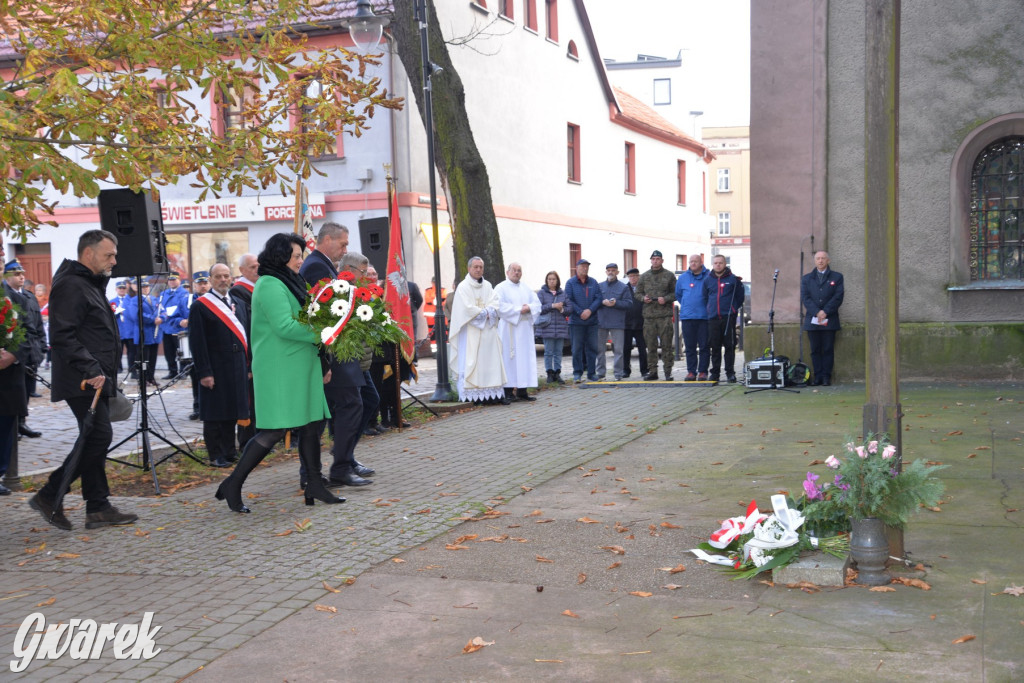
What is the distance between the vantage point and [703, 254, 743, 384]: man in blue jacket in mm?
16516

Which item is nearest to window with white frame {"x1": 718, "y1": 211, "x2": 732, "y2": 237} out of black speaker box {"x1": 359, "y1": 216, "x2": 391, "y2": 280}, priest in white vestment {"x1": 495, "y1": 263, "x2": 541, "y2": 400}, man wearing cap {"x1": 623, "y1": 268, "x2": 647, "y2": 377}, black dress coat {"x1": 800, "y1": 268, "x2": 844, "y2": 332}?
man wearing cap {"x1": 623, "y1": 268, "x2": 647, "y2": 377}

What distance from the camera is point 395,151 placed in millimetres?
25062

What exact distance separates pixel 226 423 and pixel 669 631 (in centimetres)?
662

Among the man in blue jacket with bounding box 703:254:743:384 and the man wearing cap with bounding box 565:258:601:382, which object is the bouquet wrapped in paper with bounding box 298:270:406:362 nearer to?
the man in blue jacket with bounding box 703:254:743:384

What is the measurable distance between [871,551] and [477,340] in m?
9.75

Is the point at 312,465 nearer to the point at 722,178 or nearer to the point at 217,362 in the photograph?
the point at 217,362

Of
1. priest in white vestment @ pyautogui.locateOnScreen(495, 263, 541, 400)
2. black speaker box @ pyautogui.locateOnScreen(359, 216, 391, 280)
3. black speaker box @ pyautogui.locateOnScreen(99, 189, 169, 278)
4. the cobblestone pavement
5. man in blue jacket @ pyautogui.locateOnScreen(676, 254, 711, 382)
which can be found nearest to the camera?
the cobblestone pavement

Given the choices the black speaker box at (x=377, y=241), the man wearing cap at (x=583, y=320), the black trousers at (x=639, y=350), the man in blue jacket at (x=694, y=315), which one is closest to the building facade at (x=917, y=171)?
the man in blue jacket at (x=694, y=315)

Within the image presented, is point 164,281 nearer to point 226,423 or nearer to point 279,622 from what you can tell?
point 226,423

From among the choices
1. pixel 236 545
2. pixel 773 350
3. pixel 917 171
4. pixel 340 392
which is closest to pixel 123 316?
pixel 773 350

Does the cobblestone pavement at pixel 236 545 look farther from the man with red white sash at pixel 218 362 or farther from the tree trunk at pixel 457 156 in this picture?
the tree trunk at pixel 457 156

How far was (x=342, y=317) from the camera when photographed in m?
7.55

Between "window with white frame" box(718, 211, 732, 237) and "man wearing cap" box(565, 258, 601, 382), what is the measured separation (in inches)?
2074

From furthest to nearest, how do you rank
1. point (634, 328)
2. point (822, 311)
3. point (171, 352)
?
point (171, 352), point (634, 328), point (822, 311)
